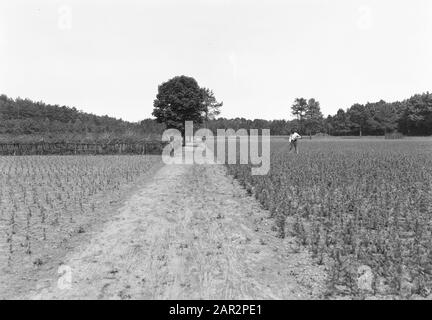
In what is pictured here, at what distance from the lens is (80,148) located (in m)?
35.0

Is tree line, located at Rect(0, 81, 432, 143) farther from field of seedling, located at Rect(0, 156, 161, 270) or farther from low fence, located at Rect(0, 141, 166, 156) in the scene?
field of seedling, located at Rect(0, 156, 161, 270)

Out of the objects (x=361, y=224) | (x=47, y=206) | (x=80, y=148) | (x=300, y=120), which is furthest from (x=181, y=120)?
(x=300, y=120)

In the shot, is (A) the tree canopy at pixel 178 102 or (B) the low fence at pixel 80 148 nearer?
(B) the low fence at pixel 80 148

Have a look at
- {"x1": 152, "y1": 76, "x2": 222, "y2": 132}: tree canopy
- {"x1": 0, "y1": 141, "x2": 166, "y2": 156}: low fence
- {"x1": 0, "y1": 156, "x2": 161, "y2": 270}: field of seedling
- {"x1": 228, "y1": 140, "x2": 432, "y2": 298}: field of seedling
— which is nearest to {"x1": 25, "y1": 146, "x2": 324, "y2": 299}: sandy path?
{"x1": 228, "y1": 140, "x2": 432, "y2": 298}: field of seedling

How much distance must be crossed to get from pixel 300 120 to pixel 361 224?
110 meters

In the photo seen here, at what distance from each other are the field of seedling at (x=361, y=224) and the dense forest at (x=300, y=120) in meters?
27.0

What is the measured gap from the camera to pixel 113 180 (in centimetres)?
1596

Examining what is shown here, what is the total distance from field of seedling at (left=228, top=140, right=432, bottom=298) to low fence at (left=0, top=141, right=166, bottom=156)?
871 inches

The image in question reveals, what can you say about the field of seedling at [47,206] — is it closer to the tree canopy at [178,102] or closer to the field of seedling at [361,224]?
the field of seedling at [361,224]

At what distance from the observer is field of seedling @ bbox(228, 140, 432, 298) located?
5137 millimetres

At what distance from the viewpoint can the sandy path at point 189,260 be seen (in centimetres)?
482

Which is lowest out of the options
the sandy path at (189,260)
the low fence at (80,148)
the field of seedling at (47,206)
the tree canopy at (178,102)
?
the sandy path at (189,260)

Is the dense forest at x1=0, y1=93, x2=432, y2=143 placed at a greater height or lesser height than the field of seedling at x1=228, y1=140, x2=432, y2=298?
greater

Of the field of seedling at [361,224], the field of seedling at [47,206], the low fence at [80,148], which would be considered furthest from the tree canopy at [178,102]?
the field of seedling at [361,224]
